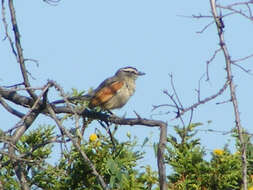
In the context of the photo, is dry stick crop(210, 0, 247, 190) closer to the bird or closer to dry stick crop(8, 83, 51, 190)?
dry stick crop(8, 83, 51, 190)

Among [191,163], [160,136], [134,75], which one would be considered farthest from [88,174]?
[134,75]

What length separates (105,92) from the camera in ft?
26.4

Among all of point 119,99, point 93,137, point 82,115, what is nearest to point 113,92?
point 119,99

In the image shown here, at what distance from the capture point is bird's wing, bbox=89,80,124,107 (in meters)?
7.65

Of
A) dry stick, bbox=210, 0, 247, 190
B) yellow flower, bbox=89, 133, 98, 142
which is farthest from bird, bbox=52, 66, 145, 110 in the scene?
dry stick, bbox=210, 0, 247, 190

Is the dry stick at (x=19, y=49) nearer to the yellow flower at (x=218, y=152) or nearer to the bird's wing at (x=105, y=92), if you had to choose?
the yellow flower at (x=218, y=152)

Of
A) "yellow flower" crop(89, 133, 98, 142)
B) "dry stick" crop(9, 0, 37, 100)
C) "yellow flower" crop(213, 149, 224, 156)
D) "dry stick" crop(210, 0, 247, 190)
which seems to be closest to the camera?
"dry stick" crop(210, 0, 247, 190)

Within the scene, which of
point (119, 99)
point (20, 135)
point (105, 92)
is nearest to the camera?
point (20, 135)

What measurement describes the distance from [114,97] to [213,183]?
3.15 m

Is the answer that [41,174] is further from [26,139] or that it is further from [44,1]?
[44,1]

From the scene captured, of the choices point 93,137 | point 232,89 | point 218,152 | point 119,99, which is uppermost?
point 119,99

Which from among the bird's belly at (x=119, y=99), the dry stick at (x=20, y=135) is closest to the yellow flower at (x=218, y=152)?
the dry stick at (x=20, y=135)

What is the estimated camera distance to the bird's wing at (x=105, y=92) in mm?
7655

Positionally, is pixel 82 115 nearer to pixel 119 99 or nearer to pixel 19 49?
pixel 19 49
